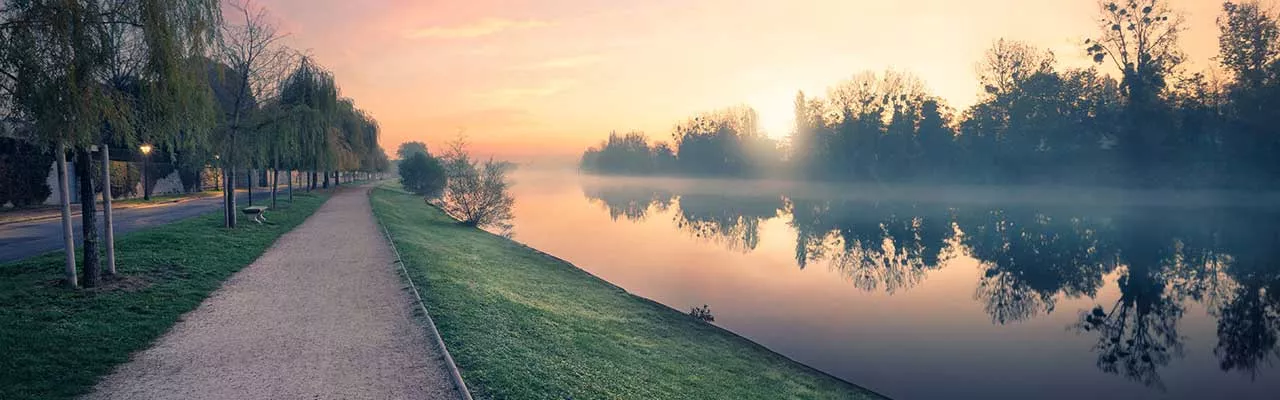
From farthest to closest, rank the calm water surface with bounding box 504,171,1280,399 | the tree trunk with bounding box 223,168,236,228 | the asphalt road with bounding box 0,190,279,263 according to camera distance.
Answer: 1. the tree trunk with bounding box 223,168,236,228
2. the asphalt road with bounding box 0,190,279,263
3. the calm water surface with bounding box 504,171,1280,399

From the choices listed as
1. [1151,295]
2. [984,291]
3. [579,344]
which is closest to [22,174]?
[579,344]

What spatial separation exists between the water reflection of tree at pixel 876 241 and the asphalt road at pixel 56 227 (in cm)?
2739

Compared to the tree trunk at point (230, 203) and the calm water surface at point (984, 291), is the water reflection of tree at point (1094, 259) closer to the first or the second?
the calm water surface at point (984, 291)

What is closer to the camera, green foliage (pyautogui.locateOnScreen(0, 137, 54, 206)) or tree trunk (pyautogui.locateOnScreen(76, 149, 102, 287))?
tree trunk (pyautogui.locateOnScreen(76, 149, 102, 287))

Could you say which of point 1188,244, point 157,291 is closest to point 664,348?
point 157,291

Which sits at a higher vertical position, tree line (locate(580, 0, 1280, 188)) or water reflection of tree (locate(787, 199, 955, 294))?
tree line (locate(580, 0, 1280, 188))

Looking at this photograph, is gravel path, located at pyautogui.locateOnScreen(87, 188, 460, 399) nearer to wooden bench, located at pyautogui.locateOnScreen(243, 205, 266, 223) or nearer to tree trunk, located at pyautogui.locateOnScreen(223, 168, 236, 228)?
tree trunk, located at pyautogui.locateOnScreen(223, 168, 236, 228)

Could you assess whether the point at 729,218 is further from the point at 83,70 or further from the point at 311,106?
the point at 83,70

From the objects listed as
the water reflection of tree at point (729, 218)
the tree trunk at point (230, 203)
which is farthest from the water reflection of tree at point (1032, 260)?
the tree trunk at point (230, 203)

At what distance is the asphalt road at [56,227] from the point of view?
15406mm

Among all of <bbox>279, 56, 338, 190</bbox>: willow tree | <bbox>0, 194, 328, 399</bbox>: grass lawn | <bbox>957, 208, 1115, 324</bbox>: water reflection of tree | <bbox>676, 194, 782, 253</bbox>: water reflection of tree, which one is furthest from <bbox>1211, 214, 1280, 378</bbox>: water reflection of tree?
<bbox>279, 56, 338, 190</bbox>: willow tree

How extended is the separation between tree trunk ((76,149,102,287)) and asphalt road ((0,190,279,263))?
5195 millimetres

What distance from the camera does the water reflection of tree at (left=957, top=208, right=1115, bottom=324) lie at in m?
21.7

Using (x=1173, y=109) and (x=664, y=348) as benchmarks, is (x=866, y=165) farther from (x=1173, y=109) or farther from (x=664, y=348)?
(x=664, y=348)
